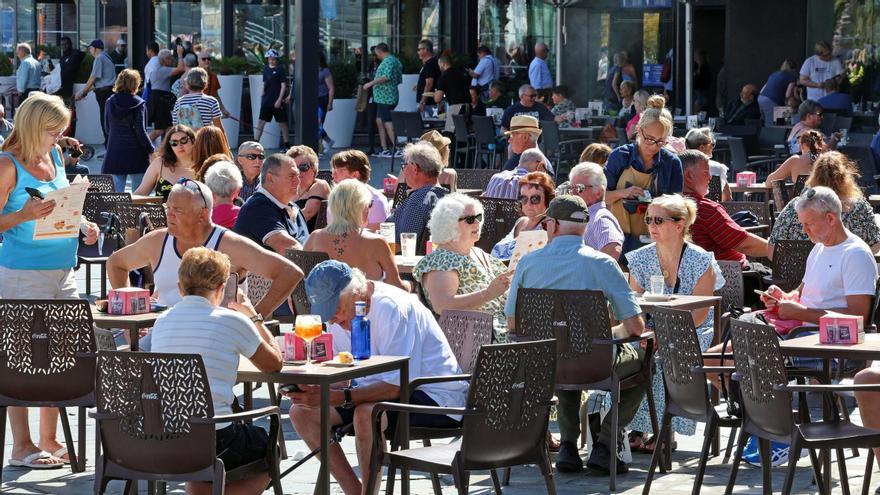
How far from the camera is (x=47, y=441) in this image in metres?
7.11

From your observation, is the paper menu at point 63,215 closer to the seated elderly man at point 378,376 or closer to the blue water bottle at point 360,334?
the seated elderly man at point 378,376

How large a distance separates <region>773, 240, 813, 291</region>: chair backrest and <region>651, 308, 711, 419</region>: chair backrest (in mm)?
2650

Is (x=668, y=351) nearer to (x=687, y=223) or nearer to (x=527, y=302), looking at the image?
(x=527, y=302)

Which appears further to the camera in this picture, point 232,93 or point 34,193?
point 232,93

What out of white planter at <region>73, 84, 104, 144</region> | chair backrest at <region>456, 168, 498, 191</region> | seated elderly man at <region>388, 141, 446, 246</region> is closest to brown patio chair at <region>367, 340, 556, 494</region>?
seated elderly man at <region>388, 141, 446, 246</region>

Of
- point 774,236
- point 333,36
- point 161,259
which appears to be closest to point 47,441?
point 161,259

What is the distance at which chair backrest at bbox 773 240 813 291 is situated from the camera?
884 cm

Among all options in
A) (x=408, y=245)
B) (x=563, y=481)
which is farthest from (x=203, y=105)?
(x=563, y=481)

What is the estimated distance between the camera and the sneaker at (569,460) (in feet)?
22.7

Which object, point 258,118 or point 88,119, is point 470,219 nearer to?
point 258,118

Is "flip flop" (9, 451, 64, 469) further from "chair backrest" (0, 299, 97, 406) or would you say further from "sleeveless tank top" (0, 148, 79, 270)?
"sleeveless tank top" (0, 148, 79, 270)

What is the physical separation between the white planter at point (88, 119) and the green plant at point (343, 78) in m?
3.77

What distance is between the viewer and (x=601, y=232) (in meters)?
8.52

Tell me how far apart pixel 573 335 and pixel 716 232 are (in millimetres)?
2537
